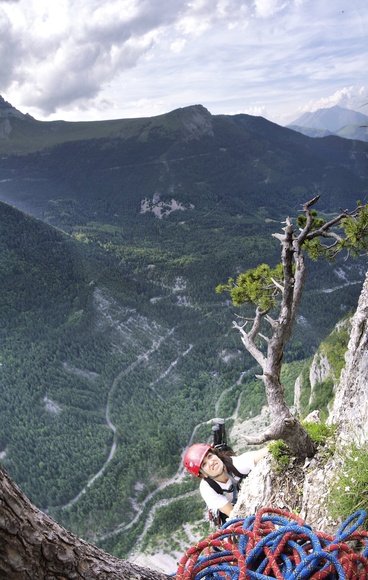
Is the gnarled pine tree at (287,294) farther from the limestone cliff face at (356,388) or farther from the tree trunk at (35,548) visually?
the tree trunk at (35,548)

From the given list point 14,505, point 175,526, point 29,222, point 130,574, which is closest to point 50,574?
point 14,505

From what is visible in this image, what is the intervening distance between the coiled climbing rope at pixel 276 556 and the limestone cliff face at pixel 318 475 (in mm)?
2005

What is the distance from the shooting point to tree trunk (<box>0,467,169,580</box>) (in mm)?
2312

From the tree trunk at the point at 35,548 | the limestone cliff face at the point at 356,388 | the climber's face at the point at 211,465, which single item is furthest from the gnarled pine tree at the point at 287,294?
the tree trunk at the point at 35,548

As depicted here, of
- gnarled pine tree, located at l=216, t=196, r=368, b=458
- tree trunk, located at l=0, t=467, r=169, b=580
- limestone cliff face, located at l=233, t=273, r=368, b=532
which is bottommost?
limestone cliff face, located at l=233, t=273, r=368, b=532

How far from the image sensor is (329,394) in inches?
2304

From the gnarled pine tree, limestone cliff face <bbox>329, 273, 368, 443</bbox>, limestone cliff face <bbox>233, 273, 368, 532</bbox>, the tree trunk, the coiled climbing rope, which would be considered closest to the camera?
the tree trunk

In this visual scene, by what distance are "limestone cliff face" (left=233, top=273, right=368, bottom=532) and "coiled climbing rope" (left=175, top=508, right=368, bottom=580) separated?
200 cm

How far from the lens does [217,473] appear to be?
708 cm

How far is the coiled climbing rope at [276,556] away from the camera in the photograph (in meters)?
3.29

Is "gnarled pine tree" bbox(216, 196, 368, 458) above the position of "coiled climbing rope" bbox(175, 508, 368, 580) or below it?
above

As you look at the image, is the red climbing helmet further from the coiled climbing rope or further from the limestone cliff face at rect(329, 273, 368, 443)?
the coiled climbing rope

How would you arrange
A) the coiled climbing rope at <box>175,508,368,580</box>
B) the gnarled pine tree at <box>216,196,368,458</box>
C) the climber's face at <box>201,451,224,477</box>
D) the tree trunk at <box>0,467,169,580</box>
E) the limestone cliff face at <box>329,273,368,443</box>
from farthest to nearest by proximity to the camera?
the climber's face at <box>201,451,224,477</box>, the gnarled pine tree at <box>216,196,368,458</box>, the limestone cliff face at <box>329,273,368,443</box>, the coiled climbing rope at <box>175,508,368,580</box>, the tree trunk at <box>0,467,169,580</box>

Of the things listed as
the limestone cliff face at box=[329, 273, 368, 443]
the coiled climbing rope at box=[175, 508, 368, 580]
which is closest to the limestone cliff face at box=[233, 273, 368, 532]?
the limestone cliff face at box=[329, 273, 368, 443]
